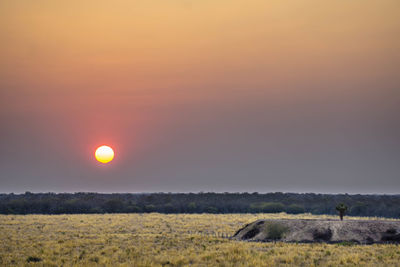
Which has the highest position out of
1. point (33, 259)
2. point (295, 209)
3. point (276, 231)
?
point (295, 209)

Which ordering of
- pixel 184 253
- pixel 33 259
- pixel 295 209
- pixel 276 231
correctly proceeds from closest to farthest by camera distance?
pixel 33 259 < pixel 184 253 < pixel 276 231 < pixel 295 209

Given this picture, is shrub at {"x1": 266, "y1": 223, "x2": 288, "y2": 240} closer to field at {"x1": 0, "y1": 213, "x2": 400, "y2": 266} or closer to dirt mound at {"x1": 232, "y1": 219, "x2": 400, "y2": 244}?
dirt mound at {"x1": 232, "y1": 219, "x2": 400, "y2": 244}

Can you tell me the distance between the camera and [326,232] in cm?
3366

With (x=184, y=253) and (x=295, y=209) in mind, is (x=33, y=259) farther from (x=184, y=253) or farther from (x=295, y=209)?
(x=295, y=209)

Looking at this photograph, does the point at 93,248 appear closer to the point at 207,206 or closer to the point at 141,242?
the point at 141,242

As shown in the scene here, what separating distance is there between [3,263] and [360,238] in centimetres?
2079

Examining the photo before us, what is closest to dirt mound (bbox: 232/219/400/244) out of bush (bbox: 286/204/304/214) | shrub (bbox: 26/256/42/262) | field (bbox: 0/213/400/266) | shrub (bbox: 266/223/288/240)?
shrub (bbox: 266/223/288/240)

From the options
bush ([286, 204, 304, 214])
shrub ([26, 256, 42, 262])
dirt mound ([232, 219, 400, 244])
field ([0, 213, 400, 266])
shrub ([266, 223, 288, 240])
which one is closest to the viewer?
field ([0, 213, 400, 266])

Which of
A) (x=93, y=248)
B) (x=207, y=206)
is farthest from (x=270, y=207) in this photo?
(x=93, y=248)

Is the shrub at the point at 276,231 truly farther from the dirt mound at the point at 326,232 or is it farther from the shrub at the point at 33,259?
the shrub at the point at 33,259

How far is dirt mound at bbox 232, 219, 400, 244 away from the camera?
3309 cm

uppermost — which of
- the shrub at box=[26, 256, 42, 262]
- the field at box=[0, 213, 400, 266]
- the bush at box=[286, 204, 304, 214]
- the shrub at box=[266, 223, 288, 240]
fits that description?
the bush at box=[286, 204, 304, 214]

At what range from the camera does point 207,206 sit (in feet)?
331

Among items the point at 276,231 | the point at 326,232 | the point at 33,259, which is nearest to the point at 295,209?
the point at 276,231
